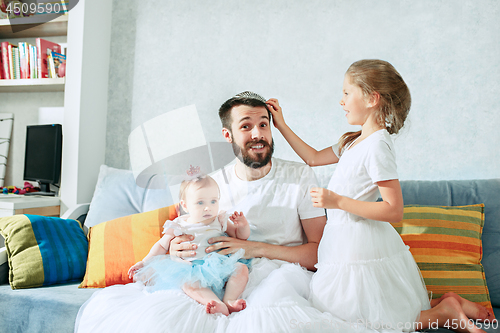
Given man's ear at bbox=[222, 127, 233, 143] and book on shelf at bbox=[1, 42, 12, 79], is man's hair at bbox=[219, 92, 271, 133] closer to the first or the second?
man's ear at bbox=[222, 127, 233, 143]

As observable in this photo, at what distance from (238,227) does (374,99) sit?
634 mm

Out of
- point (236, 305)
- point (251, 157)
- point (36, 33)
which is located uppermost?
point (36, 33)

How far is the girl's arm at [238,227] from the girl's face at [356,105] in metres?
0.50

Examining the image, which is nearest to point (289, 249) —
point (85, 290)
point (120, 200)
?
point (85, 290)

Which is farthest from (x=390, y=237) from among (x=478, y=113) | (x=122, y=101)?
(x=122, y=101)

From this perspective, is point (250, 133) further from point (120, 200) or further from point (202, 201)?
point (120, 200)

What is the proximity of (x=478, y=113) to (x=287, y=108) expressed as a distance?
92cm

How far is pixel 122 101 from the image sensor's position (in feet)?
7.31

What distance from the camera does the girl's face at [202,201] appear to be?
1.10 meters

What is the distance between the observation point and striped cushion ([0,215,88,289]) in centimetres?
136

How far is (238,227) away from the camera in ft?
4.04

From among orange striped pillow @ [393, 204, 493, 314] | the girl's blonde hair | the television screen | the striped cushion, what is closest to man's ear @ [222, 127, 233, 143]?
the girl's blonde hair

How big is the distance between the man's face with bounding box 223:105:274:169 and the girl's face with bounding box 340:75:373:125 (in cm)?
30

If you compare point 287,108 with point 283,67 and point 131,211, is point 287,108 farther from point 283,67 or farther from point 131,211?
point 131,211
